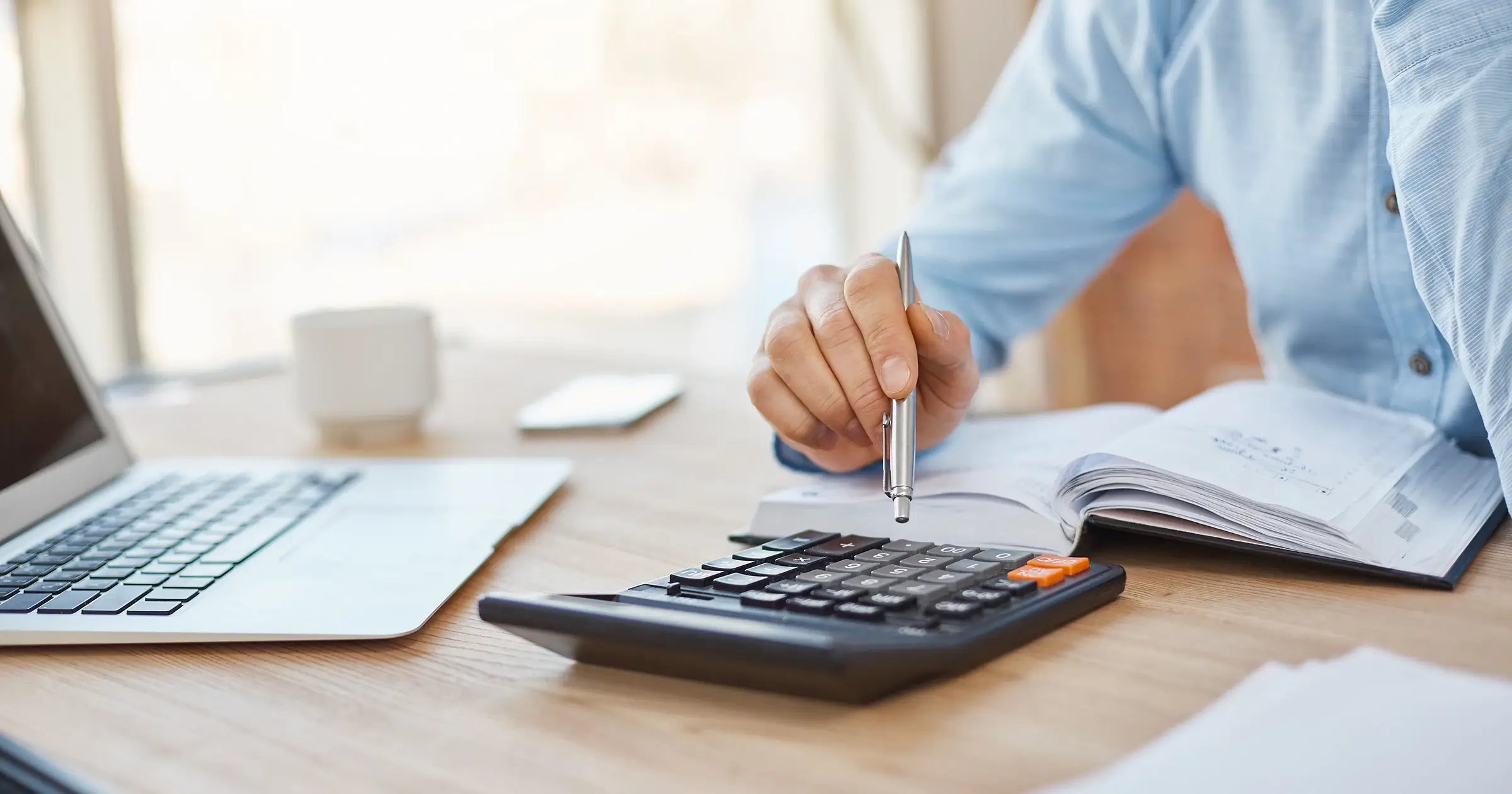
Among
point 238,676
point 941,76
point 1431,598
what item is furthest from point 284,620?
point 941,76

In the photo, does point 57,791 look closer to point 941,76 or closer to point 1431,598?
point 1431,598

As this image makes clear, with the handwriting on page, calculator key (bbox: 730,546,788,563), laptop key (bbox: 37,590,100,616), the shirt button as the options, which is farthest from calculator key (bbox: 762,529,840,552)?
the shirt button

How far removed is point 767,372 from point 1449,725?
0.43m

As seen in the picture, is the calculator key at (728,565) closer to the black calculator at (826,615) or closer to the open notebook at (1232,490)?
the black calculator at (826,615)

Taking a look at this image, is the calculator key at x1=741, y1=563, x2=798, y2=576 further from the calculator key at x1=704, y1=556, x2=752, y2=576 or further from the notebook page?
the notebook page

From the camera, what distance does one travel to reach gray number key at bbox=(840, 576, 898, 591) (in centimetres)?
51

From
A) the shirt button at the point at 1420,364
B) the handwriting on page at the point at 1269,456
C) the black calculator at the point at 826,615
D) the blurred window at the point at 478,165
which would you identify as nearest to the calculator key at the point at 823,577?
the black calculator at the point at 826,615

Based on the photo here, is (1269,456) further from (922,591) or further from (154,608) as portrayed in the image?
(154,608)

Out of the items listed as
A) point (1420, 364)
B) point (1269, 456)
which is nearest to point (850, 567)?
point (1269, 456)

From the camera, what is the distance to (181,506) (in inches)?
31.3

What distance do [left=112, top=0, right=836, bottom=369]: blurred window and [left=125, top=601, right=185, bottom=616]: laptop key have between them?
5.89 feet

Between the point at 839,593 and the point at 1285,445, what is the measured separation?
0.30m

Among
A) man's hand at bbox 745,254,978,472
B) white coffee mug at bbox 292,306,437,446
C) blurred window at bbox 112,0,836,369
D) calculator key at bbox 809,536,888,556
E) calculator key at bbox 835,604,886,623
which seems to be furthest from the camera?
blurred window at bbox 112,0,836,369

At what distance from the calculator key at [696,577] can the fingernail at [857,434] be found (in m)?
0.20
